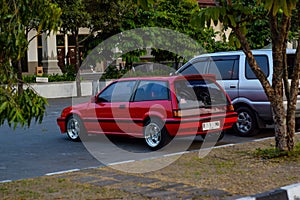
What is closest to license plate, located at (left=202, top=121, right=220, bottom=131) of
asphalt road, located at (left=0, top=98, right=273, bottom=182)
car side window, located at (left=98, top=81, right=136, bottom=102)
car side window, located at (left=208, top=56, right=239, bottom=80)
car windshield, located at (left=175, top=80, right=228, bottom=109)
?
car windshield, located at (left=175, top=80, right=228, bottom=109)

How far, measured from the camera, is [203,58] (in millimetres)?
13992

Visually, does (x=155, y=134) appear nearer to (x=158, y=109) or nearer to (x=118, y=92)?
(x=158, y=109)

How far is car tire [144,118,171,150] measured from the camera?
35.7 feet

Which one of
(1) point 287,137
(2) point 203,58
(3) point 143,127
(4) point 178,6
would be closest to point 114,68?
(4) point 178,6

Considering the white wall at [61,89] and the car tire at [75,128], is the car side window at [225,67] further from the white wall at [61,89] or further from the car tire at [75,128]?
the white wall at [61,89]

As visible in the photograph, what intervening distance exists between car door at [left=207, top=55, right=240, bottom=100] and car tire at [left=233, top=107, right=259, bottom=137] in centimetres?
41

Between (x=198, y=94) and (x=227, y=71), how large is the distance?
2379 millimetres

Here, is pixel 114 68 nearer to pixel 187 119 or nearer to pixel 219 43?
pixel 219 43

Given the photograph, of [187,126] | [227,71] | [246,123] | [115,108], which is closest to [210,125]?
[187,126]

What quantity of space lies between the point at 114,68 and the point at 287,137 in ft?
72.2

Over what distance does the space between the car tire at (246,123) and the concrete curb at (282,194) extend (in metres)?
5.70

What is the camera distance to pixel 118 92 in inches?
473

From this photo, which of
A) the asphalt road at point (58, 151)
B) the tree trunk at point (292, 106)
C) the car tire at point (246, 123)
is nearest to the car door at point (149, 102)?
the asphalt road at point (58, 151)

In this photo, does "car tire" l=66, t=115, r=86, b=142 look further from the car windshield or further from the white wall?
the white wall
